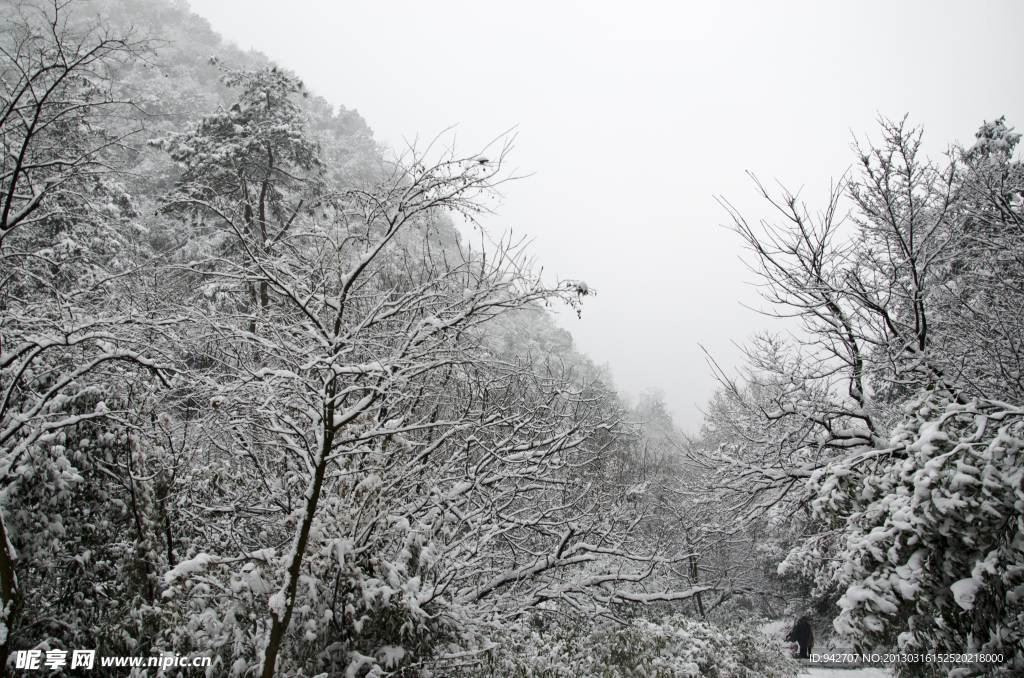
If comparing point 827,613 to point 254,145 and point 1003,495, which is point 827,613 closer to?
point 1003,495

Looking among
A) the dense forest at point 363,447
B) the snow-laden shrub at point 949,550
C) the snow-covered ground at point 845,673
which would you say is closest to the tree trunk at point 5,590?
the dense forest at point 363,447

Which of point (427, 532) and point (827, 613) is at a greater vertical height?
point (427, 532)

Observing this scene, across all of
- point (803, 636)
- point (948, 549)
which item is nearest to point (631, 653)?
point (948, 549)

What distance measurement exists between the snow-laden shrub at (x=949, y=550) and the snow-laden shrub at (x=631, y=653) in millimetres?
3856

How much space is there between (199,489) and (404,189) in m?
4.33

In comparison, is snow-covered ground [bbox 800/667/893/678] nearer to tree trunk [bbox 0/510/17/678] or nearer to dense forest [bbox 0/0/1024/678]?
dense forest [bbox 0/0/1024/678]

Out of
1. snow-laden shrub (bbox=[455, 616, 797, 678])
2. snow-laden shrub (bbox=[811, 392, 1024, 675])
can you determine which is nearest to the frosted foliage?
snow-laden shrub (bbox=[811, 392, 1024, 675])

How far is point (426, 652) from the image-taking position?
3.43 m

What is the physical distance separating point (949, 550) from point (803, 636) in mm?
16652

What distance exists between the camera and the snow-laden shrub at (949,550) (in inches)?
99.5

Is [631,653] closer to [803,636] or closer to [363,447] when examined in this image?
[363,447]

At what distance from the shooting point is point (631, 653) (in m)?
7.98

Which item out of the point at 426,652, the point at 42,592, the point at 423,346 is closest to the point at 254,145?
the point at 42,592

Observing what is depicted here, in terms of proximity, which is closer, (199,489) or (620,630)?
(199,489)
